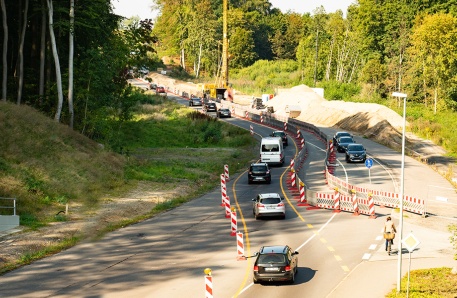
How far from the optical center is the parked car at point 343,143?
241 feet

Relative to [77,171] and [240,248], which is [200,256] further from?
[77,171]

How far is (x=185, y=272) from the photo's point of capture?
95.8ft

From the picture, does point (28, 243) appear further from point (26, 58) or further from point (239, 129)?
point (239, 129)

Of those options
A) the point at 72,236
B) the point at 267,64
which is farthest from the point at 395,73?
the point at 72,236

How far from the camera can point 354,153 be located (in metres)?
66.7

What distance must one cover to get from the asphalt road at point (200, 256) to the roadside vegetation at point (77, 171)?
1983 mm

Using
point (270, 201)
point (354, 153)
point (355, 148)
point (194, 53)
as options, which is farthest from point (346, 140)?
point (194, 53)

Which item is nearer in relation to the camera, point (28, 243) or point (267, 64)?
point (28, 243)

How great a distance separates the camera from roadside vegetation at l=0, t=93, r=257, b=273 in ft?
135

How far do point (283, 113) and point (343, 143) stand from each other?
42.6 meters

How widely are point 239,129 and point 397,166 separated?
3041 cm

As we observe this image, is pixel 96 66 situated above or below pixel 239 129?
above

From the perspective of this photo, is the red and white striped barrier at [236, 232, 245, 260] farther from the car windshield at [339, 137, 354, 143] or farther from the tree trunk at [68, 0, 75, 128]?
the car windshield at [339, 137, 354, 143]

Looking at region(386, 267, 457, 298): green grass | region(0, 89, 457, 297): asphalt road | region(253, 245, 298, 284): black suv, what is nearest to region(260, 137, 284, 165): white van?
region(0, 89, 457, 297): asphalt road
